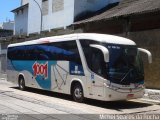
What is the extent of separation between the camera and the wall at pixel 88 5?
104 ft

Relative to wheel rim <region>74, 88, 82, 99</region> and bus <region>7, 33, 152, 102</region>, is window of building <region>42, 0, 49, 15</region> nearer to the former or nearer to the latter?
bus <region>7, 33, 152, 102</region>

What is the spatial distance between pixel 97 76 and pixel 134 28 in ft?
29.1

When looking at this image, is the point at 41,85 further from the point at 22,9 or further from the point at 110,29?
the point at 22,9

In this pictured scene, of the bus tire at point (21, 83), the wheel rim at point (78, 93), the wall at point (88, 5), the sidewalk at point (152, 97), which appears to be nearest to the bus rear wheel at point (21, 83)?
the bus tire at point (21, 83)

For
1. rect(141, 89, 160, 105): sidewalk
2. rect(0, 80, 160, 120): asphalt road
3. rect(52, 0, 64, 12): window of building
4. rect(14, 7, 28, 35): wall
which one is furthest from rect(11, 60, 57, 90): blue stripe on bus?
rect(14, 7, 28, 35): wall

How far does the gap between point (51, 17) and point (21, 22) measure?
8011mm

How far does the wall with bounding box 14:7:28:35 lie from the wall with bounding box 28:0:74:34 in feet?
5.20

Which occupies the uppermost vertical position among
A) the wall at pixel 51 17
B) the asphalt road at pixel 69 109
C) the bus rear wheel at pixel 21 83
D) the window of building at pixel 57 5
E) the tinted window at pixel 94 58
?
the window of building at pixel 57 5

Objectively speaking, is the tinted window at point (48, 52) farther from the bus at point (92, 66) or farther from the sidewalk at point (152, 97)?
the sidewalk at point (152, 97)

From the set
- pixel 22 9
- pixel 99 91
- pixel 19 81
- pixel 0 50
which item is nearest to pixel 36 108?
pixel 99 91

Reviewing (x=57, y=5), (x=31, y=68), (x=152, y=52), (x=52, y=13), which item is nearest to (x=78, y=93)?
(x=31, y=68)

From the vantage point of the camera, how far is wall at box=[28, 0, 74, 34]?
32.1m

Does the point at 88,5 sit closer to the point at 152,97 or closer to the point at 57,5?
the point at 57,5

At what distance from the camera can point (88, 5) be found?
106ft
